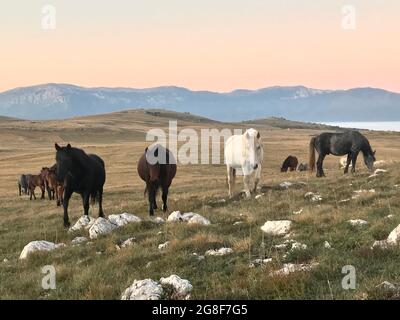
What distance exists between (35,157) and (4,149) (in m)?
17.4

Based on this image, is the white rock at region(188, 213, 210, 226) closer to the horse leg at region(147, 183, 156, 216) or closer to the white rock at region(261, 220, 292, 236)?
the white rock at region(261, 220, 292, 236)

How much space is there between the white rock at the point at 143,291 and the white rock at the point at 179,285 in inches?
9.3

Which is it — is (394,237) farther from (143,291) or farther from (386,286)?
(143,291)

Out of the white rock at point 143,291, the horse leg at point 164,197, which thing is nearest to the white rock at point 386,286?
the white rock at point 143,291

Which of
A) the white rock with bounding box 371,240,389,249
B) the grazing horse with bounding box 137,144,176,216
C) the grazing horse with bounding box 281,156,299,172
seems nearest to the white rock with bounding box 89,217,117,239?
the grazing horse with bounding box 137,144,176,216

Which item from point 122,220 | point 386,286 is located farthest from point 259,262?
point 122,220

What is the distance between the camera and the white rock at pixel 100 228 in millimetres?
11470

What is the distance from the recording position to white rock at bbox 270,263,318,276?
6762mm

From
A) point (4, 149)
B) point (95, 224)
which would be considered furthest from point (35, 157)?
point (95, 224)

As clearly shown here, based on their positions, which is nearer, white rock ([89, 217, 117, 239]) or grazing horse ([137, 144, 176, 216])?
white rock ([89, 217, 117, 239])

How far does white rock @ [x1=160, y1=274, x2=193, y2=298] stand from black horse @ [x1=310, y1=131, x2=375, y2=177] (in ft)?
61.2

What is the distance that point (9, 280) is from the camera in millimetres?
8562

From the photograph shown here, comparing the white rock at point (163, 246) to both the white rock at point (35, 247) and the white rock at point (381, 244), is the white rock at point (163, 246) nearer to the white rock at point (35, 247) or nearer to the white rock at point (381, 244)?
the white rock at point (35, 247)
